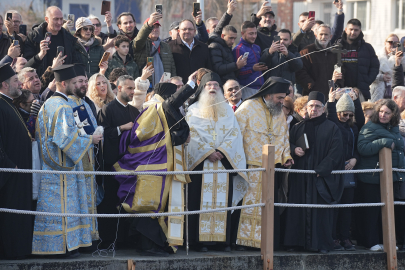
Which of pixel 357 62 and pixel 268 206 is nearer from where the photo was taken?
pixel 268 206

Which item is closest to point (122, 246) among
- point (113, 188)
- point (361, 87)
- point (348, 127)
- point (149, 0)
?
point (113, 188)

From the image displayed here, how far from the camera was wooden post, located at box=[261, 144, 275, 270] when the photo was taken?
248 inches

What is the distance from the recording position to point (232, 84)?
23.8 feet

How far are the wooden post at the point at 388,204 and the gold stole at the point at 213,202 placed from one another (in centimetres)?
181

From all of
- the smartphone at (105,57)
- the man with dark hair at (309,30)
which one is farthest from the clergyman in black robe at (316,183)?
the man with dark hair at (309,30)

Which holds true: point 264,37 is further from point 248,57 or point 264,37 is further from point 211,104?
point 211,104

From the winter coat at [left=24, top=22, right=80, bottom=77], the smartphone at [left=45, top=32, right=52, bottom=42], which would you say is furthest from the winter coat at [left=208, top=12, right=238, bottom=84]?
the smartphone at [left=45, top=32, right=52, bottom=42]

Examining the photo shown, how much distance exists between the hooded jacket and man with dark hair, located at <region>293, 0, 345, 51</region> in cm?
59

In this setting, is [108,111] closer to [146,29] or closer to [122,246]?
[122,246]

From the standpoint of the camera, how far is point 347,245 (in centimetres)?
723

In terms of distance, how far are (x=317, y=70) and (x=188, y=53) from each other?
221cm

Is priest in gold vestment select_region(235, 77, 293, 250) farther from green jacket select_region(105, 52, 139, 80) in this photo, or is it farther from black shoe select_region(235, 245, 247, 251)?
green jacket select_region(105, 52, 139, 80)

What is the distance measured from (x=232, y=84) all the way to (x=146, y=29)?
191 cm

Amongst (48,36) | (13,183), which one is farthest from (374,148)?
(48,36)
